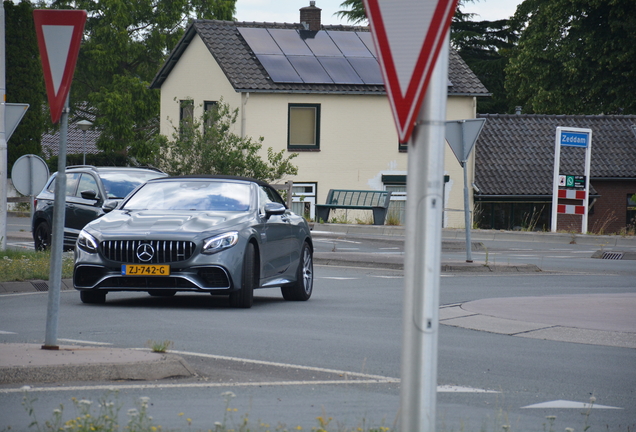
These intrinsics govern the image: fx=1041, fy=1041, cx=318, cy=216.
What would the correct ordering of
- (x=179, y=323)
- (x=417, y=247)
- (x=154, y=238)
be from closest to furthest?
(x=417, y=247)
(x=179, y=323)
(x=154, y=238)

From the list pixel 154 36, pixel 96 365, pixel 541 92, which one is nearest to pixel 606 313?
pixel 96 365

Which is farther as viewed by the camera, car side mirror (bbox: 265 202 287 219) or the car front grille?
car side mirror (bbox: 265 202 287 219)

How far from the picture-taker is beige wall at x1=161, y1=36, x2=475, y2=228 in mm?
40219

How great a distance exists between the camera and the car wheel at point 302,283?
1330 centimetres

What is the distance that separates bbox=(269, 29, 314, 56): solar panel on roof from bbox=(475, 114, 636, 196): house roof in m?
9.26

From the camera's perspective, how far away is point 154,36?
59.3m

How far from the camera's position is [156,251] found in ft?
37.4

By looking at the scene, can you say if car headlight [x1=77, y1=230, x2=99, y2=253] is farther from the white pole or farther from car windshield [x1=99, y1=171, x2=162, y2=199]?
car windshield [x1=99, y1=171, x2=162, y2=199]

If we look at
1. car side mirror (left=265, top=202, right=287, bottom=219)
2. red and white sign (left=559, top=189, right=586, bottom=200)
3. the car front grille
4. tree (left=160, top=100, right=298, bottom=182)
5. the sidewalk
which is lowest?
the sidewalk

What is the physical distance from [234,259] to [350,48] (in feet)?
105

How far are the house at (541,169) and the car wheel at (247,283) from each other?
104ft

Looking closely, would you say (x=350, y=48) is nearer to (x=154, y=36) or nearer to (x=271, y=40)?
(x=271, y=40)

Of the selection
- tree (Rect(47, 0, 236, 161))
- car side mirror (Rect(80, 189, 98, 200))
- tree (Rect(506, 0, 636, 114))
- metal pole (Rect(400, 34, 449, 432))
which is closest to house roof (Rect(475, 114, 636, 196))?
tree (Rect(506, 0, 636, 114))

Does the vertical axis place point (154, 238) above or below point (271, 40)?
below
